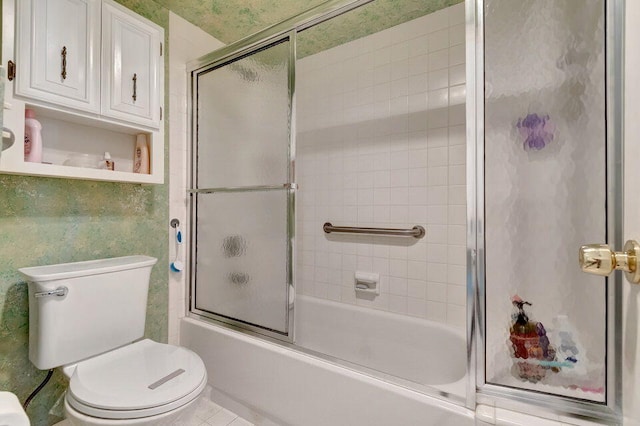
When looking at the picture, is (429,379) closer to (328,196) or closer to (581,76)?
(328,196)

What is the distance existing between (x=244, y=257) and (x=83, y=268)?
0.72m

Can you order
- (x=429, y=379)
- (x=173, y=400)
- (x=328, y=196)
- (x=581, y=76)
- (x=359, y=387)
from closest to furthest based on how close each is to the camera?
(x=581, y=76) → (x=173, y=400) → (x=359, y=387) → (x=429, y=379) → (x=328, y=196)

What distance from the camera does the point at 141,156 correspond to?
1.63 m

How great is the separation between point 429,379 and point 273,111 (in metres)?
1.66

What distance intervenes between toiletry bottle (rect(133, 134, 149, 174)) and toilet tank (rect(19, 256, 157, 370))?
47cm

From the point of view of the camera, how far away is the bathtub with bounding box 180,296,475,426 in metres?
1.14

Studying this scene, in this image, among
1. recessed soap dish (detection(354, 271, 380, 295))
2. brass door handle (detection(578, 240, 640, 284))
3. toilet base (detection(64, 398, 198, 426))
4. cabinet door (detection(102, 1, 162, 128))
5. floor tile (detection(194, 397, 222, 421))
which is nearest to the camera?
brass door handle (detection(578, 240, 640, 284))

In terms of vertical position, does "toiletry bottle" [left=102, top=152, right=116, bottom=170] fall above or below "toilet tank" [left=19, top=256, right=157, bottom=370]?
above

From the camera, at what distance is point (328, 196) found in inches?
89.0

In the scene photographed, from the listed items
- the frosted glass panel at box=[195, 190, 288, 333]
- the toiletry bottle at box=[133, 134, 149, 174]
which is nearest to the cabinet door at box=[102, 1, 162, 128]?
the toiletry bottle at box=[133, 134, 149, 174]

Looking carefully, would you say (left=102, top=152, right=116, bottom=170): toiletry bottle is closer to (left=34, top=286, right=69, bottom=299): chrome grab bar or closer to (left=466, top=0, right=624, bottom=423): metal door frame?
(left=34, top=286, right=69, bottom=299): chrome grab bar

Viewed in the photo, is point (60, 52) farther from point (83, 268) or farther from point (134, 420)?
point (134, 420)

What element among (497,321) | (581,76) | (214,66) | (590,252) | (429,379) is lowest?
(429,379)

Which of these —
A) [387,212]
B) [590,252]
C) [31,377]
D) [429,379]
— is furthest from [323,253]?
[590,252]
